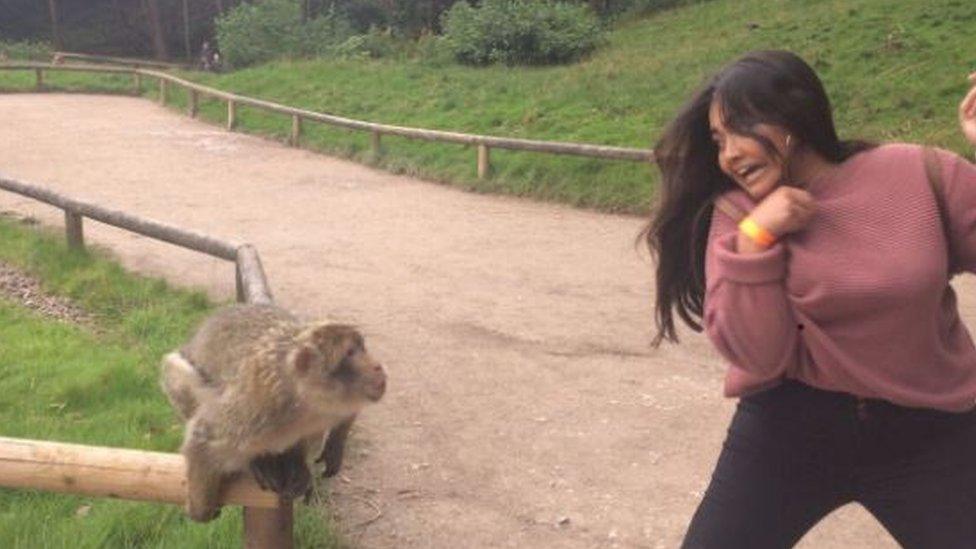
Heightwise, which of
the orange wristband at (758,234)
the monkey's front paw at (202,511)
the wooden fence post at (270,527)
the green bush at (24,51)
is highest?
the orange wristband at (758,234)

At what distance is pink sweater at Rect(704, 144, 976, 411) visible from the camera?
2.32 metres

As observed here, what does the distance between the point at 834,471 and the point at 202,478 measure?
1.64 m

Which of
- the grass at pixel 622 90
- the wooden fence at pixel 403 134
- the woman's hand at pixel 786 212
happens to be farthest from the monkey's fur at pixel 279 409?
the grass at pixel 622 90

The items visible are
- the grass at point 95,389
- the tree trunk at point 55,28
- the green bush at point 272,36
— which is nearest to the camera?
the grass at point 95,389

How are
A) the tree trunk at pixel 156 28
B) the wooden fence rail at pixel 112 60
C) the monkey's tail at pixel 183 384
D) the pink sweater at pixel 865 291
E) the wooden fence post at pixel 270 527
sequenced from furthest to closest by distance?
the tree trunk at pixel 156 28, the wooden fence rail at pixel 112 60, the monkey's tail at pixel 183 384, the wooden fence post at pixel 270 527, the pink sweater at pixel 865 291

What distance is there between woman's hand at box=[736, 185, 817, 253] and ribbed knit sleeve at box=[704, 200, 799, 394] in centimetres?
3

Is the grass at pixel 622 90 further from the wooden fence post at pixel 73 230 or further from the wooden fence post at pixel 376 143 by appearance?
the wooden fence post at pixel 73 230

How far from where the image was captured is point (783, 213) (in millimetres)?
2361

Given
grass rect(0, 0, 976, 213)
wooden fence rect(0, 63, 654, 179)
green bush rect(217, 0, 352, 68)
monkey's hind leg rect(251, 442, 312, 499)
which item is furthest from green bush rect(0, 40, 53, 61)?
monkey's hind leg rect(251, 442, 312, 499)

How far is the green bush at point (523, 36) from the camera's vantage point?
20625mm

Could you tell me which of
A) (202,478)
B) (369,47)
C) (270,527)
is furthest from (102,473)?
(369,47)

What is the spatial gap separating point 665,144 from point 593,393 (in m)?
3.82

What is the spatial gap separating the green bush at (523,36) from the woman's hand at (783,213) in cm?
1850

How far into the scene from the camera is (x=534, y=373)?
265 inches
